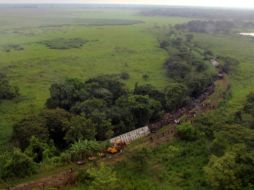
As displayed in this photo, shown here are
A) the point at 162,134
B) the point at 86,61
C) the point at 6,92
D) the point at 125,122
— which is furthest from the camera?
the point at 86,61

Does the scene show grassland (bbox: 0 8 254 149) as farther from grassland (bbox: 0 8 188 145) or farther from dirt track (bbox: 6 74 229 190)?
dirt track (bbox: 6 74 229 190)

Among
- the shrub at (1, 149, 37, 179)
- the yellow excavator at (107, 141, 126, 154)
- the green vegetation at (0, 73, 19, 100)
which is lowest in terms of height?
the green vegetation at (0, 73, 19, 100)

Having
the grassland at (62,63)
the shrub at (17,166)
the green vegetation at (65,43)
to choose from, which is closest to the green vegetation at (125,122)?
the shrub at (17,166)

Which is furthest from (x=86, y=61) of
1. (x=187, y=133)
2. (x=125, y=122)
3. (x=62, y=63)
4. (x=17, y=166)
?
(x=17, y=166)

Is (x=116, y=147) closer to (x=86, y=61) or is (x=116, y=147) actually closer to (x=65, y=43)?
(x=86, y=61)

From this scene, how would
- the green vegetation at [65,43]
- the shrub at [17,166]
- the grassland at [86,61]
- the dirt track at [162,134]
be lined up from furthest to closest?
the green vegetation at [65,43], the grassland at [86,61], the shrub at [17,166], the dirt track at [162,134]

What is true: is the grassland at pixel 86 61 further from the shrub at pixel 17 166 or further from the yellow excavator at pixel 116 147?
the yellow excavator at pixel 116 147

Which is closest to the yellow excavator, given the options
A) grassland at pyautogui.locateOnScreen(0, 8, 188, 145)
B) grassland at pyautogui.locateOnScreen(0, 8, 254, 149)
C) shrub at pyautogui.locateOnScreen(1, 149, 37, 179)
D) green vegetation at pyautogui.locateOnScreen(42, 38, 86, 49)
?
shrub at pyautogui.locateOnScreen(1, 149, 37, 179)

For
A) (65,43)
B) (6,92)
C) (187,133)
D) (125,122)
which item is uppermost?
(187,133)

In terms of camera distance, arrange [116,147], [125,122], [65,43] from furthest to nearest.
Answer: [65,43] → [125,122] → [116,147]

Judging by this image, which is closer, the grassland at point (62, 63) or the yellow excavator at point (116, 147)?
the yellow excavator at point (116, 147)

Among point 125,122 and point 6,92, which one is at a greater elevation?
point 125,122

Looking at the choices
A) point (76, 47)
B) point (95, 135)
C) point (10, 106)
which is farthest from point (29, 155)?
point (76, 47)
